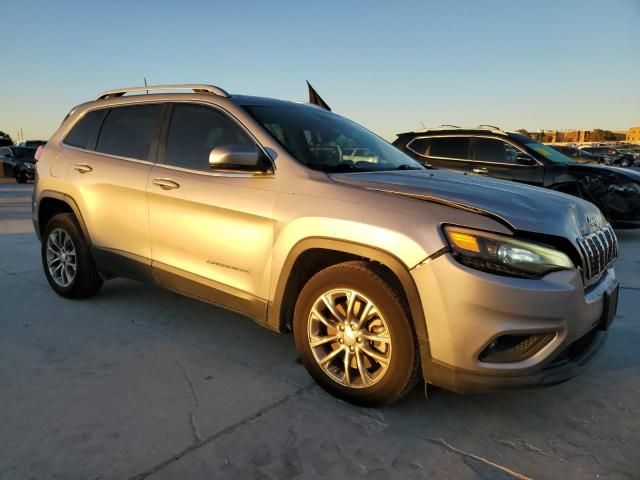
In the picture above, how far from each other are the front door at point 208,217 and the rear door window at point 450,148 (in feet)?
19.8

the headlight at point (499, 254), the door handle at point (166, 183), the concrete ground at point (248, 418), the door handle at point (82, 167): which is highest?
the door handle at point (82, 167)

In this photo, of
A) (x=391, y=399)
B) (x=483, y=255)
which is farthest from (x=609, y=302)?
(x=391, y=399)

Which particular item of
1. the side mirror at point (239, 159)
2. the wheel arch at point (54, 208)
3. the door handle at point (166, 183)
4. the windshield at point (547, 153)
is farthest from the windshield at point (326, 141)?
the windshield at point (547, 153)

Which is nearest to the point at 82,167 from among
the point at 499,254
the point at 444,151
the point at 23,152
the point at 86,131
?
the point at 86,131

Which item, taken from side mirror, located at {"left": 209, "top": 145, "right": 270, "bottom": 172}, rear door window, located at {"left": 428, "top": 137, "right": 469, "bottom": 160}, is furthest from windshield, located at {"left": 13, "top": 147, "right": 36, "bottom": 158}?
side mirror, located at {"left": 209, "top": 145, "right": 270, "bottom": 172}

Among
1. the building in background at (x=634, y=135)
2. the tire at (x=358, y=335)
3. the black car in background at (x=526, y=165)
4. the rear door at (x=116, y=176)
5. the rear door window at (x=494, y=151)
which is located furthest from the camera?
the building in background at (x=634, y=135)

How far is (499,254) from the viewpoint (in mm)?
2334

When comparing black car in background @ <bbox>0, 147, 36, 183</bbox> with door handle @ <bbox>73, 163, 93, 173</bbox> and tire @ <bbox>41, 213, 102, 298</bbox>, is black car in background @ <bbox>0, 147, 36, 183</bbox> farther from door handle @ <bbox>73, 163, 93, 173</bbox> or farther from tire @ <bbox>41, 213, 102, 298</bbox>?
door handle @ <bbox>73, 163, 93, 173</bbox>

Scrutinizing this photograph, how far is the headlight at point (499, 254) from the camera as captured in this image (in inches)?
91.9

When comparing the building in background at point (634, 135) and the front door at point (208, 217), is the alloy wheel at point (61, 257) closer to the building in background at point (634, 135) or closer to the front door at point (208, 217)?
the front door at point (208, 217)

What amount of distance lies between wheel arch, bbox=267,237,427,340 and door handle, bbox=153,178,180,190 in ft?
3.62

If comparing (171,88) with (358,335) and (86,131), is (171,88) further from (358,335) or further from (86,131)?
Result: (358,335)

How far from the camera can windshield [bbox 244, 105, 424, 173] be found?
3.23 metres

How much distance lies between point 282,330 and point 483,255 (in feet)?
4.37
